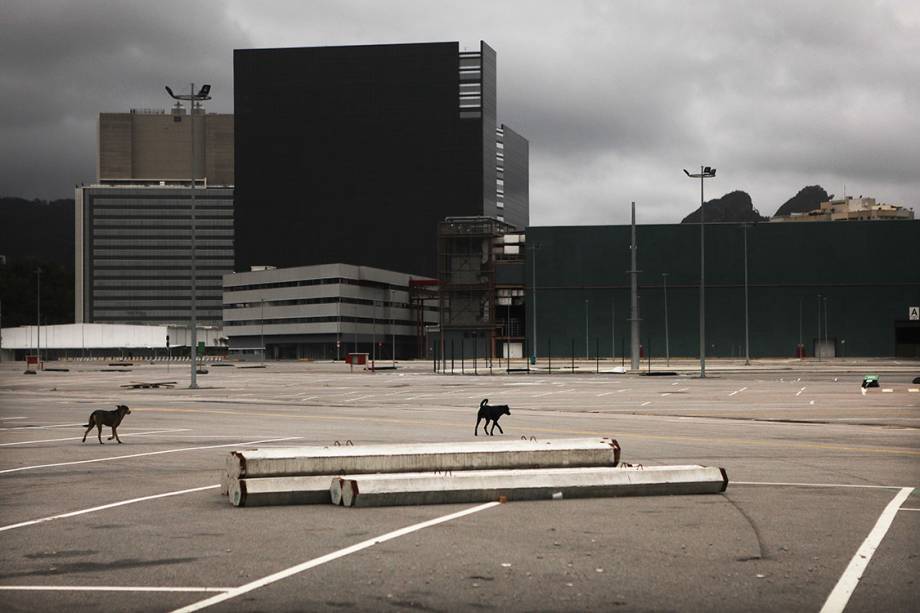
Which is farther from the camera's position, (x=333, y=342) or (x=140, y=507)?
(x=333, y=342)

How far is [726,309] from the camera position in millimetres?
148875

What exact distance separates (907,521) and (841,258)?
481ft

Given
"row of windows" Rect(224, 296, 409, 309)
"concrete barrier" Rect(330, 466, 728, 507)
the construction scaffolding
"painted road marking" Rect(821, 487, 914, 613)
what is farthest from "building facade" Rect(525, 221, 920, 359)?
"painted road marking" Rect(821, 487, 914, 613)

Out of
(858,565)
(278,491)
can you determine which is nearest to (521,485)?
(278,491)

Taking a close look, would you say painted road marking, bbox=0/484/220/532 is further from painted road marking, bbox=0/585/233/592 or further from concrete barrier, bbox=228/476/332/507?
painted road marking, bbox=0/585/233/592

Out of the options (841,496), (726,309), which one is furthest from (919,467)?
(726,309)

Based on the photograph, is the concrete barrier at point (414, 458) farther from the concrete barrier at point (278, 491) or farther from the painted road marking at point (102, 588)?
the painted road marking at point (102, 588)

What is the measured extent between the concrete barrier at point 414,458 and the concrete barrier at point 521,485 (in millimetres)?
435

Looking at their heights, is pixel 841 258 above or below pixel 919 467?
above

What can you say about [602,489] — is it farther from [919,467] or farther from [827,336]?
[827,336]

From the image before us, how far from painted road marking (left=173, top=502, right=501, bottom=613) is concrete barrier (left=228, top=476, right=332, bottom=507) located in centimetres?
189

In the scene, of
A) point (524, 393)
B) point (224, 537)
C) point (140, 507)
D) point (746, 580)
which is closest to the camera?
point (746, 580)

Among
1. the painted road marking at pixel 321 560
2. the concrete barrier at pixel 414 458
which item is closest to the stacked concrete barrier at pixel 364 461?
the concrete barrier at pixel 414 458

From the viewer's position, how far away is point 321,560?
32.0ft
